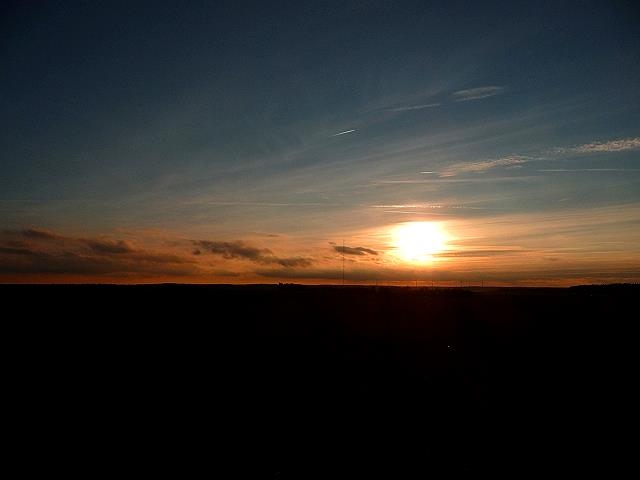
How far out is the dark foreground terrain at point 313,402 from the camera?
12.4 m

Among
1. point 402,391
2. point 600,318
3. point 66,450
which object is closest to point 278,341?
point 402,391

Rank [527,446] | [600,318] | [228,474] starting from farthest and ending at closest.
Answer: [600,318] → [527,446] → [228,474]

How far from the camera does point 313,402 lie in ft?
58.5

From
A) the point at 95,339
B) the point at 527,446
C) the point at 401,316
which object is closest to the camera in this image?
the point at 527,446

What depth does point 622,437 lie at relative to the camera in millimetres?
13945

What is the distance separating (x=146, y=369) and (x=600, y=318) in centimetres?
4361

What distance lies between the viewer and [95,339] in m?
31.9

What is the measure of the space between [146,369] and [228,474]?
1315cm

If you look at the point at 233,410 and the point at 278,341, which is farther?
the point at 278,341

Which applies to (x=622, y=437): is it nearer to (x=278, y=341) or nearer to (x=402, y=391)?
(x=402, y=391)

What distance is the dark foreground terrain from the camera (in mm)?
12414

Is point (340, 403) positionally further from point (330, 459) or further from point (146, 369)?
point (146, 369)

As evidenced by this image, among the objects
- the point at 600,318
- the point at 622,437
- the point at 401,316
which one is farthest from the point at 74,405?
the point at 600,318

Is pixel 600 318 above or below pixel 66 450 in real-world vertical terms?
above
